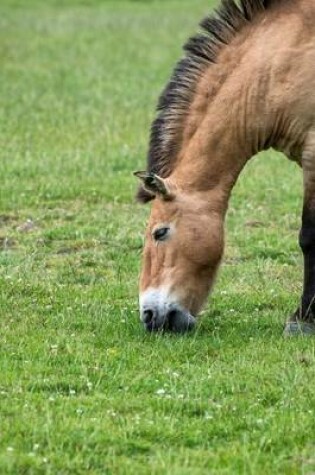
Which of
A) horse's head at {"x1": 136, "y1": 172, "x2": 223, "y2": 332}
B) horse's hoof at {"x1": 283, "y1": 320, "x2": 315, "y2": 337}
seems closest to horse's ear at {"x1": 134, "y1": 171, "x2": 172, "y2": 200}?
horse's head at {"x1": 136, "y1": 172, "x2": 223, "y2": 332}

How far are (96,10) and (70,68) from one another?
10106mm

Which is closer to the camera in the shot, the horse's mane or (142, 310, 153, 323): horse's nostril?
(142, 310, 153, 323): horse's nostril

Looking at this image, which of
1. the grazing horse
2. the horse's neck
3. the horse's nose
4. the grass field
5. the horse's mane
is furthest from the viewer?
the horse's mane

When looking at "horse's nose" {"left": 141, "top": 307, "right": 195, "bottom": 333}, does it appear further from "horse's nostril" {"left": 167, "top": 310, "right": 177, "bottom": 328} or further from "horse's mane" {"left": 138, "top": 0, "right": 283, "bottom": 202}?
"horse's mane" {"left": 138, "top": 0, "right": 283, "bottom": 202}

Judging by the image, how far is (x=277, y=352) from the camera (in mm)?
7602

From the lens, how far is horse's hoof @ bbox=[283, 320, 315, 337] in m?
8.09

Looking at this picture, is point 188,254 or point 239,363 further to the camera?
point 188,254

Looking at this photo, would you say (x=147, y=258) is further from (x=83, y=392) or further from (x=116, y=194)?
(x=116, y=194)

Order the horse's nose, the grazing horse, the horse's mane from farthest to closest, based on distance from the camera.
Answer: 1. the horse's mane
2. the grazing horse
3. the horse's nose

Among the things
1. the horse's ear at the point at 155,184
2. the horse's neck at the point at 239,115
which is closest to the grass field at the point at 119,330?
the horse's ear at the point at 155,184

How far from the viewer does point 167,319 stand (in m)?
8.05

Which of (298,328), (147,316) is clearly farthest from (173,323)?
(298,328)

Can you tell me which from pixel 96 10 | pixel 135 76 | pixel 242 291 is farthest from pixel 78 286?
pixel 96 10

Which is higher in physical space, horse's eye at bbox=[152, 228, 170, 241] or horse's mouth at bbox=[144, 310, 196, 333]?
horse's eye at bbox=[152, 228, 170, 241]
